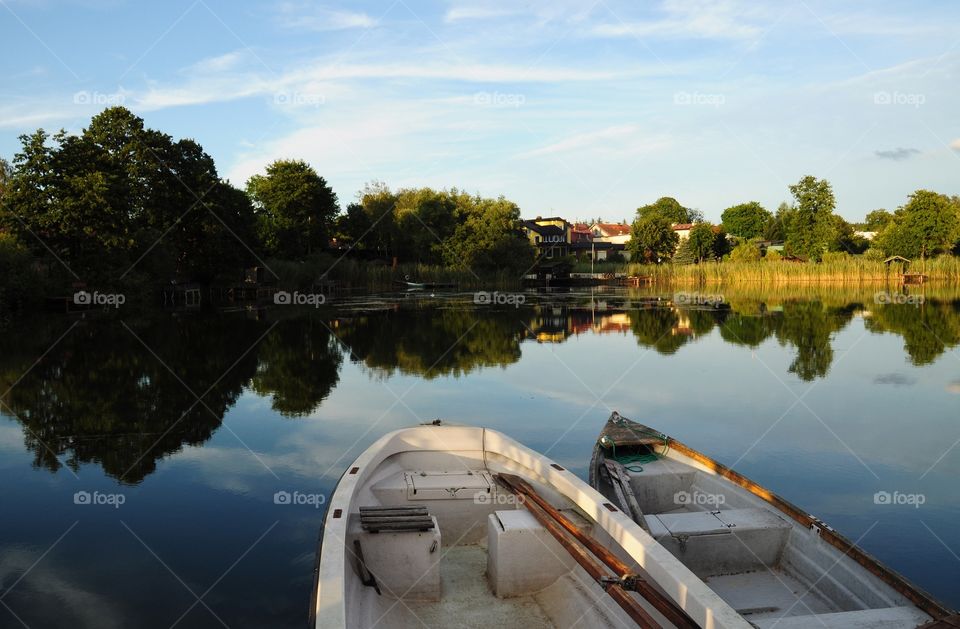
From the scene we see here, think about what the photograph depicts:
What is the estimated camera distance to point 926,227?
65.4 m

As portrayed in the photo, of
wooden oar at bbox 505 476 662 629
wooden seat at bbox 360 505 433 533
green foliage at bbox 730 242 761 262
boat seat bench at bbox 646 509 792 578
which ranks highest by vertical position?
green foliage at bbox 730 242 761 262

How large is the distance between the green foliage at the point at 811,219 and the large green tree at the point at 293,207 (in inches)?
1887

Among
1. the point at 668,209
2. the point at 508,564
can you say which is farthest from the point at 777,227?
the point at 508,564

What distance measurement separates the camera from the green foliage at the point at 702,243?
79.9 metres

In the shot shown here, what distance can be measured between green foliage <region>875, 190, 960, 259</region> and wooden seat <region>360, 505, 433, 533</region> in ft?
240

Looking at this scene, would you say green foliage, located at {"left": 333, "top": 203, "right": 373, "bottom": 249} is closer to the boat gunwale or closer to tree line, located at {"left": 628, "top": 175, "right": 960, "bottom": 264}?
tree line, located at {"left": 628, "top": 175, "right": 960, "bottom": 264}

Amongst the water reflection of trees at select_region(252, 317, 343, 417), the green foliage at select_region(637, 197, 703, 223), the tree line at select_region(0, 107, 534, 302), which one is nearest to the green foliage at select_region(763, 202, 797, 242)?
the green foliage at select_region(637, 197, 703, 223)

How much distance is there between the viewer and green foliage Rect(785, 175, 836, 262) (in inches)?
2776

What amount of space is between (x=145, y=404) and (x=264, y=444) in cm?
442

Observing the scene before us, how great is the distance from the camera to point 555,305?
42.5 m

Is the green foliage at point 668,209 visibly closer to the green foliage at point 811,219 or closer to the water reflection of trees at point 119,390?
the green foliage at point 811,219

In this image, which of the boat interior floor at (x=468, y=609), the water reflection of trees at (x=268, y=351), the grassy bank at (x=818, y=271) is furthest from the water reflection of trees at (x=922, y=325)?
the grassy bank at (x=818, y=271)

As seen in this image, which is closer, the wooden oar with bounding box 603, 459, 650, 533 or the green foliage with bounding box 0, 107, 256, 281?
the wooden oar with bounding box 603, 459, 650, 533

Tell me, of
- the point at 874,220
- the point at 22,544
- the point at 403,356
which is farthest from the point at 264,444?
the point at 874,220
